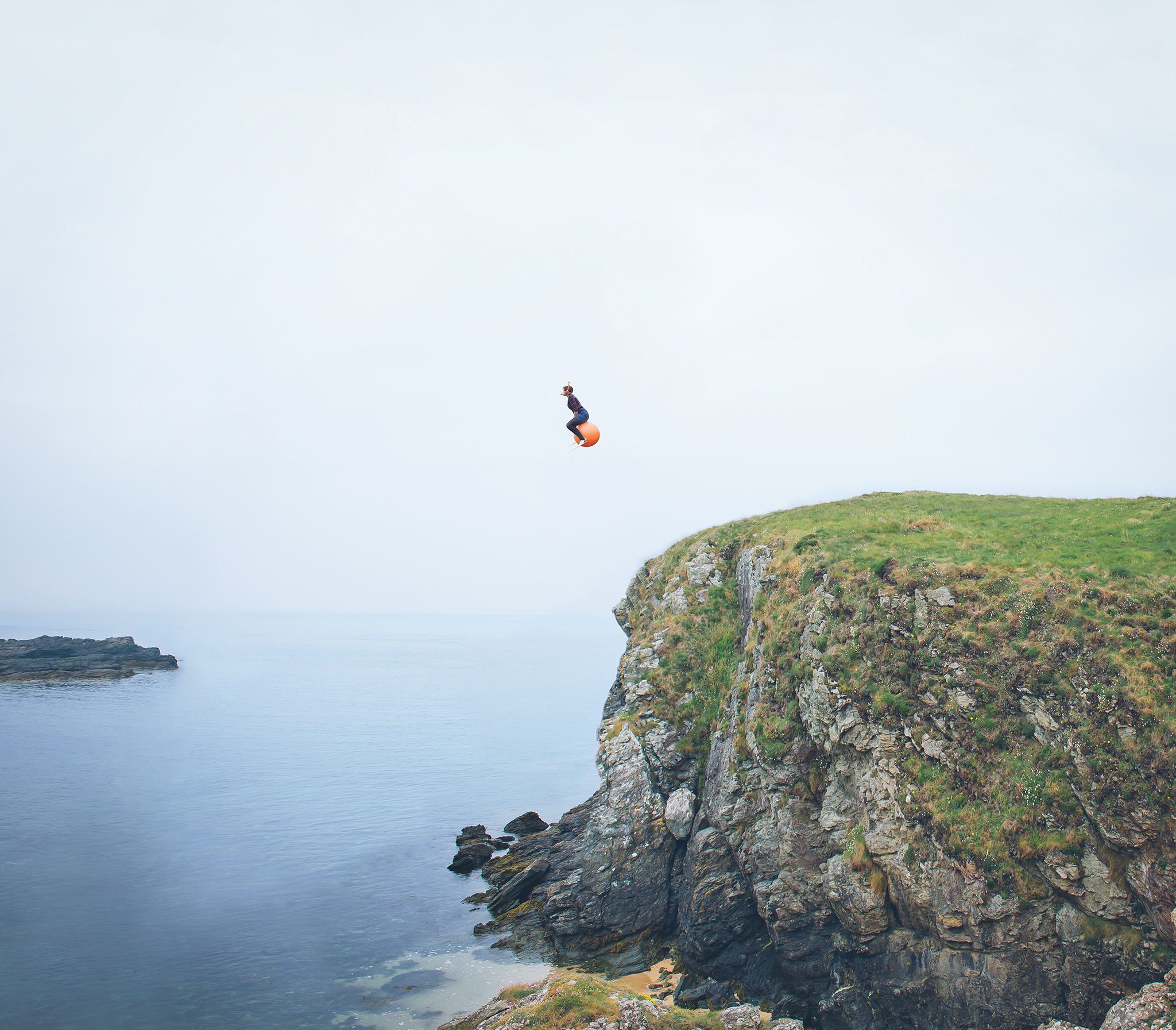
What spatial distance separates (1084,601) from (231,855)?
50107 mm

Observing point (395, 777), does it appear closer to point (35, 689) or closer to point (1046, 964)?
point (1046, 964)

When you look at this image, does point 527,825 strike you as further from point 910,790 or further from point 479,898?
point 910,790

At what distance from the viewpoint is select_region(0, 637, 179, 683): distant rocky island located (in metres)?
121

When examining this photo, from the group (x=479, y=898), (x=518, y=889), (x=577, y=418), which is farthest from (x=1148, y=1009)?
(x=479, y=898)

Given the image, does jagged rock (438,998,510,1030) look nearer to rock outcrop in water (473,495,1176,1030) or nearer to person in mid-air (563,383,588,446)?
rock outcrop in water (473,495,1176,1030)

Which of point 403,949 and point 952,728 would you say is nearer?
point 952,728

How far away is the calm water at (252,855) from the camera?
93.8ft

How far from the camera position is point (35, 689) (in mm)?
110562

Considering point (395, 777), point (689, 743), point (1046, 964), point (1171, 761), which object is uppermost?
point (1171, 761)

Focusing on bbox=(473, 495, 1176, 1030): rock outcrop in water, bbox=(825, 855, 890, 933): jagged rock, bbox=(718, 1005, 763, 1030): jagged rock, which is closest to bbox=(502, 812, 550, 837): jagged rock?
bbox=(473, 495, 1176, 1030): rock outcrop in water

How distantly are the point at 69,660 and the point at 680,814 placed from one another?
143935mm

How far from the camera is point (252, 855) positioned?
45.2 metres

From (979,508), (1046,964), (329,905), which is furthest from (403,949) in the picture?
(979,508)

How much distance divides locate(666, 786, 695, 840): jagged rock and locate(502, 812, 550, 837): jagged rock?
20.5 m
